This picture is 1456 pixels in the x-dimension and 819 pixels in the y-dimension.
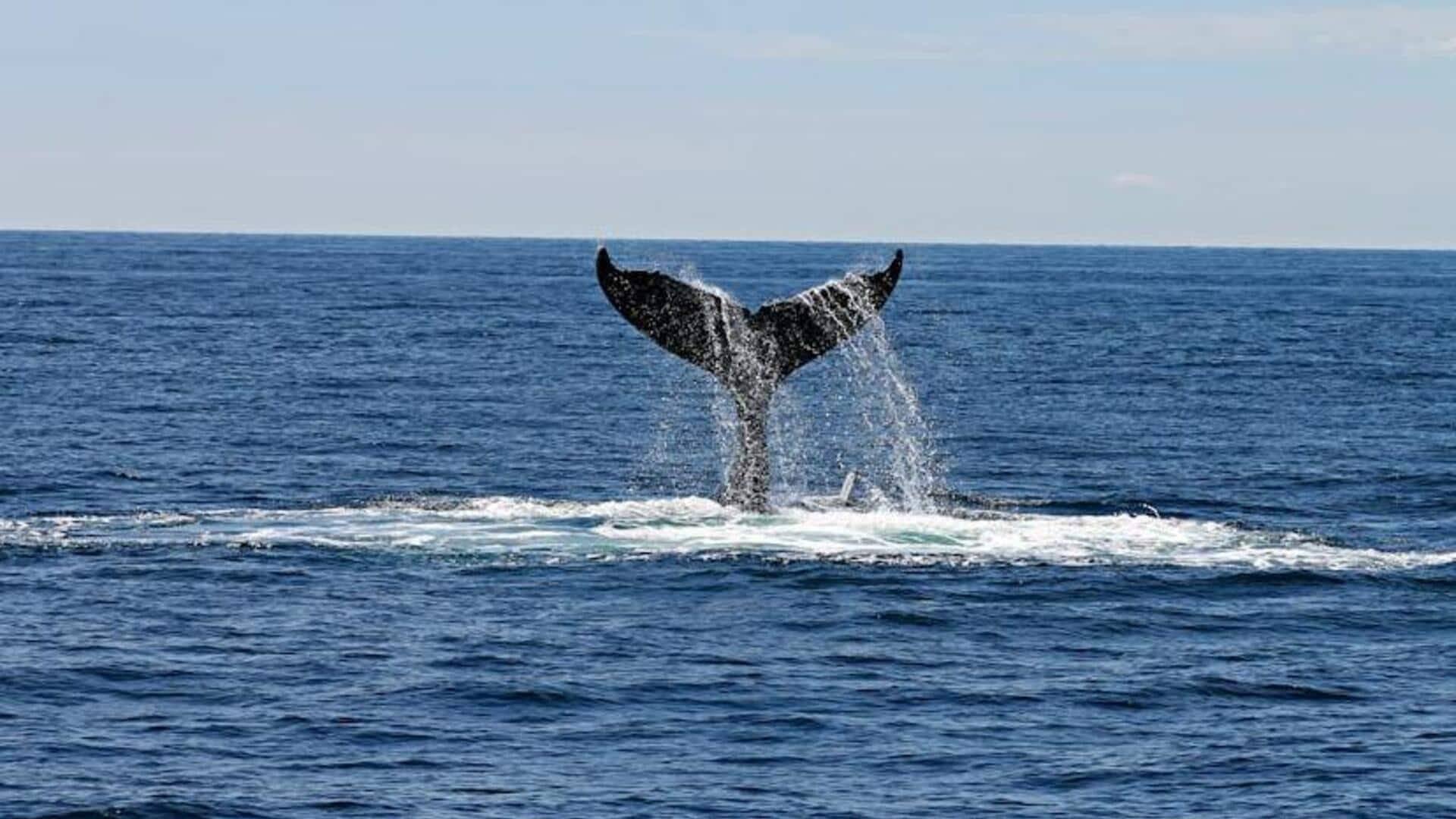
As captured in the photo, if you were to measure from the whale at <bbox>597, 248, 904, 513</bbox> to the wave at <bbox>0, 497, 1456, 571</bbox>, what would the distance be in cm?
155

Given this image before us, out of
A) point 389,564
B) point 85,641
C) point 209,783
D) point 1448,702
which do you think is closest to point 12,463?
point 389,564

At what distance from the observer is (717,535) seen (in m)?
24.7

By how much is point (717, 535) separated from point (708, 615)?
337 centimetres

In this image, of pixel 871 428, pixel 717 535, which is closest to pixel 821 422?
pixel 871 428

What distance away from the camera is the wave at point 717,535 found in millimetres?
24203

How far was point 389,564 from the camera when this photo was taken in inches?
929

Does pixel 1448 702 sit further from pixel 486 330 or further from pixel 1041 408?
pixel 486 330

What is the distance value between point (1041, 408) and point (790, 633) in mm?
28052

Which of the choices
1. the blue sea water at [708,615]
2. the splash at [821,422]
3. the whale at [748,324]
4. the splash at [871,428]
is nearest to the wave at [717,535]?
the blue sea water at [708,615]

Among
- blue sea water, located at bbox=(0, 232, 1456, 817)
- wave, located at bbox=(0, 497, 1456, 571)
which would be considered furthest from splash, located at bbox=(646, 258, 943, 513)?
wave, located at bbox=(0, 497, 1456, 571)

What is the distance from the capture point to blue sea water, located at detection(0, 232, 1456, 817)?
53.8ft

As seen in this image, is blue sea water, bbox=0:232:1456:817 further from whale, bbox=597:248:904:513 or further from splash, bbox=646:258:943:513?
whale, bbox=597:248:904:513

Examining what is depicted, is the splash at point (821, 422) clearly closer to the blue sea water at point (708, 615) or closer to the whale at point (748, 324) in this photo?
the whale at point (748, 324)

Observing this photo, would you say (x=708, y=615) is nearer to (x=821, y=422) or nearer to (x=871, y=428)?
(x=871, y=428)
